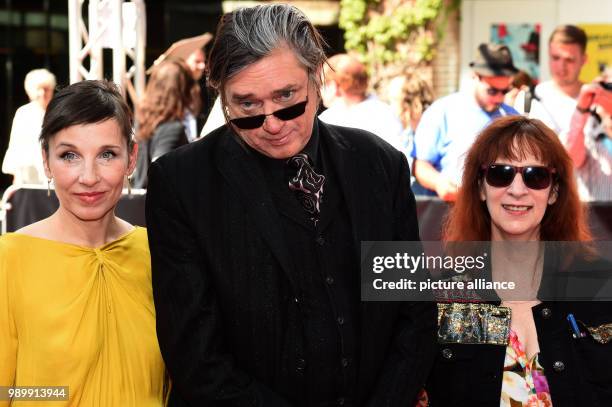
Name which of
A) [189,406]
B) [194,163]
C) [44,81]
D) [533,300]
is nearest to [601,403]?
[533,300]

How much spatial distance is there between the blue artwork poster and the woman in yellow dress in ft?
32.5

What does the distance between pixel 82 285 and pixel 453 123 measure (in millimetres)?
4252

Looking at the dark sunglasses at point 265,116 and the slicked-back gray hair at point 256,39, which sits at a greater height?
the slicked-back gray hair at point 256,39

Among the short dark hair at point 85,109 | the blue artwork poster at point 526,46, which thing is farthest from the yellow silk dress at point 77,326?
the blue artwork poster at point 526,46

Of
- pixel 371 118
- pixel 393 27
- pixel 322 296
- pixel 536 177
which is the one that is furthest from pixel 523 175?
pixel 393 27

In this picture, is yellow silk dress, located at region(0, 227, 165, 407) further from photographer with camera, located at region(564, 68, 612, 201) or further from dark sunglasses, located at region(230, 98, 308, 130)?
photographer with camera, located at region(564, 68, 612, 201)

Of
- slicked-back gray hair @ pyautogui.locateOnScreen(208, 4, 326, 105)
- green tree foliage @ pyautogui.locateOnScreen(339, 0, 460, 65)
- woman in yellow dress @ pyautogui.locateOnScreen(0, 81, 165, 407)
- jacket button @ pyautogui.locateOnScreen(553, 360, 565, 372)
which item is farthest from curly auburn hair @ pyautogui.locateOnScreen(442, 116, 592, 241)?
green tree foliage @ pyautogui.locateOnScreen(339, 0, 460, 65)

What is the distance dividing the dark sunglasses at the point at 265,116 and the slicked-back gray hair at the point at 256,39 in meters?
0.11

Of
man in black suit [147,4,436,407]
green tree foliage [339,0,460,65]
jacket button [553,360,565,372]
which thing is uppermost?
green tree foliage [339,0,460,65]

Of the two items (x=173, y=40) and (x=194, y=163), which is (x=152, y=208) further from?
(x=173, y=40)

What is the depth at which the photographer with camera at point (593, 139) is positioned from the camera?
6570 mm

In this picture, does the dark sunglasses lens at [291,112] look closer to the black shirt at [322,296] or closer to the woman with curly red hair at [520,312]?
the black shirt at [322,296]

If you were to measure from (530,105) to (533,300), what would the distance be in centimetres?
420

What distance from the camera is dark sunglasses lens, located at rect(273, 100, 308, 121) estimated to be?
2.48 meters
